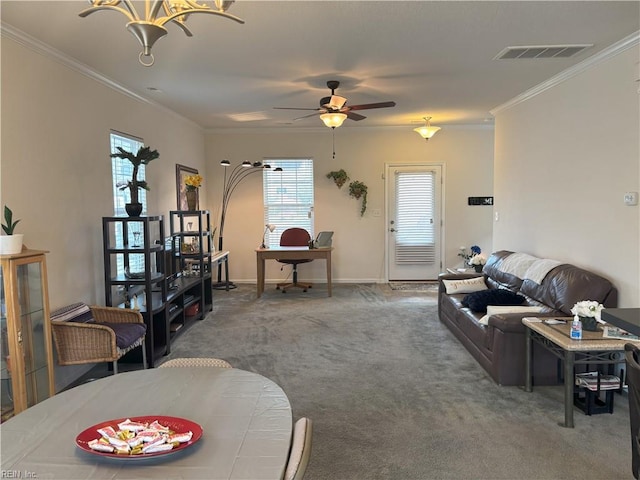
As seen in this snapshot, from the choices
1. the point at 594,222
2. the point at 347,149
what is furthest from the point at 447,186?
the point at 594,222

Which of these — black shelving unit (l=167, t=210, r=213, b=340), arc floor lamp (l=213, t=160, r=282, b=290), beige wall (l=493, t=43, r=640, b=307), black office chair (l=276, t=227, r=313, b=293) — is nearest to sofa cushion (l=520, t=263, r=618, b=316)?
beige wall (l=493, t=43, r=640, b=307)

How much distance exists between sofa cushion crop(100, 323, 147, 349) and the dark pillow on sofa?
298 centimetres

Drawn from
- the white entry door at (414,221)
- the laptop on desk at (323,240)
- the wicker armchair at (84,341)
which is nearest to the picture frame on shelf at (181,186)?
the laptop on desk at (323,240)

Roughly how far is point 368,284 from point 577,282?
4.26m

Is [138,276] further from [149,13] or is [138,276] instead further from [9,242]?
[149,13]

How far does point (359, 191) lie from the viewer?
7605 mm

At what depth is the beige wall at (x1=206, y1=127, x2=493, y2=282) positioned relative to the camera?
7.63 m

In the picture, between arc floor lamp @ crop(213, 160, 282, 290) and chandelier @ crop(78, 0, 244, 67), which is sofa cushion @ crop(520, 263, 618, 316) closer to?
chandelier @ crop(78, 0, 244, 67)

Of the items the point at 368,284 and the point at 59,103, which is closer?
the point at 59,103

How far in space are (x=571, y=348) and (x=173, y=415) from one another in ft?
7.64

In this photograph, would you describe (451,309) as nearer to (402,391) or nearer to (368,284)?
(402,391)

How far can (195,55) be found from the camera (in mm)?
3621

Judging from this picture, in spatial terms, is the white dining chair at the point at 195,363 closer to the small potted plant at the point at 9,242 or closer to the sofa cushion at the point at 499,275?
the small potted plant at the point at 9,242

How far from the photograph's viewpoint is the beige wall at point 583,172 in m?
3.42
